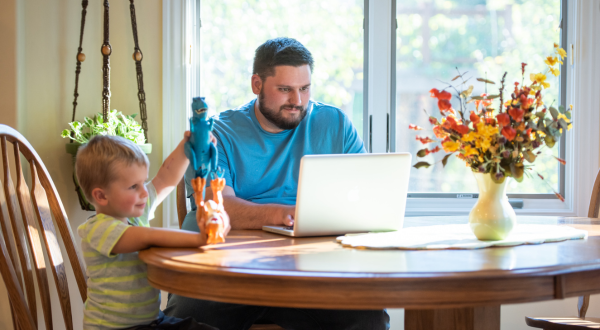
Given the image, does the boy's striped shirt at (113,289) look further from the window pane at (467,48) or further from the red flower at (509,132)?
the window pane at (467,48)

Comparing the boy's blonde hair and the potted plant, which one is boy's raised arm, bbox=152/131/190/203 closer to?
the boy's blonde hair

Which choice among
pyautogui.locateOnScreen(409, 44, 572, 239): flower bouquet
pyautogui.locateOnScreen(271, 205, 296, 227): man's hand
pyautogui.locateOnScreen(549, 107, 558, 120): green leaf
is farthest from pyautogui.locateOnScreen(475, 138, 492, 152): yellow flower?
pyautogui.locateOnScreen(271, 205, 296, 227): man's hand

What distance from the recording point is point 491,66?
2707mm

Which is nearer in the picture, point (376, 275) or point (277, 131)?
point (376, 275)

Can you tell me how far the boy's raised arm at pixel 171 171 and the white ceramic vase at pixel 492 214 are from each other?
2.41 feet

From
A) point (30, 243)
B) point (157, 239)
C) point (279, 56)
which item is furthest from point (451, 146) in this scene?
point (30, 243)

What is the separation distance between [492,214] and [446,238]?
12 cm

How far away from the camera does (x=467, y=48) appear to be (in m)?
2.71

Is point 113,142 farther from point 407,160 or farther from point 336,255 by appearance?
point 407,160

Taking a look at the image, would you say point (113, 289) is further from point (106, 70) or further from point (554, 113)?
point (106, 70)

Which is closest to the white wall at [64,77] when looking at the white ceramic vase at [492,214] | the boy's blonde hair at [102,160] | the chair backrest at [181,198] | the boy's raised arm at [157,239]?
the chair backrest at [181,198]

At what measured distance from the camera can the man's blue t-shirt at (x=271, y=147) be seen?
6.36 ft

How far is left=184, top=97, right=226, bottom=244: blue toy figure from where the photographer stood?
118cm

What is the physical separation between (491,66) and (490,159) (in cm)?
158
